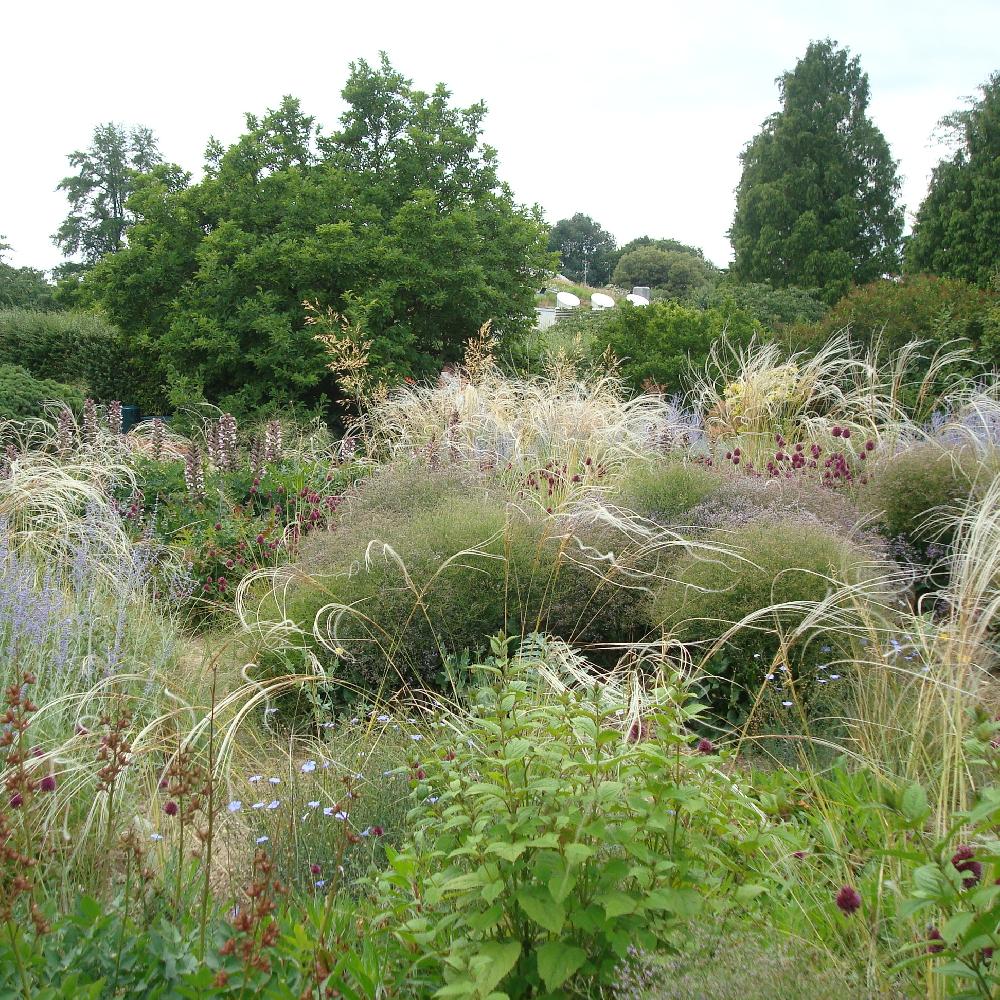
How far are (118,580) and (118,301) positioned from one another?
9.35 meters

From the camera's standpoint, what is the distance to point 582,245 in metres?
69.2

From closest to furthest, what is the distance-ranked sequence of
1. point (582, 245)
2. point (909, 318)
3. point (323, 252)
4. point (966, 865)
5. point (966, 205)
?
point (966, 865) → point (909, 318) → point (323, 252) → point (966, 205) → point (582, 245)

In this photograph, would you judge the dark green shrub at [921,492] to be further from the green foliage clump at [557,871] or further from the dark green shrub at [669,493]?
the green foliage clump at [557,871]

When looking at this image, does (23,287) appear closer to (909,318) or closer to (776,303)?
(776,303)

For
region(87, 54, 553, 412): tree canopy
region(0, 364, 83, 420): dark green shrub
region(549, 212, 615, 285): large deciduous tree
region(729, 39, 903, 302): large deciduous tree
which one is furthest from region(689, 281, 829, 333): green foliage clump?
region(549, 212, 615, 285): large deciduous tree

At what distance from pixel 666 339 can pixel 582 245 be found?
60.1 metres

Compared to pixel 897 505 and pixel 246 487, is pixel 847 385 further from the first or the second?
pixel 246 487

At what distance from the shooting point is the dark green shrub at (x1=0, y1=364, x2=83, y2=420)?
873cm

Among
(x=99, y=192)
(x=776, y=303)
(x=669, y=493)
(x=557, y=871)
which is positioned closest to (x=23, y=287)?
(x=99, y=192)

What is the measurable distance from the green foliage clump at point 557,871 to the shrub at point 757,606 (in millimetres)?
1568

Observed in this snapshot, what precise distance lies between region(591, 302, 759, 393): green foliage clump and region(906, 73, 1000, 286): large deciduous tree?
14512 mm

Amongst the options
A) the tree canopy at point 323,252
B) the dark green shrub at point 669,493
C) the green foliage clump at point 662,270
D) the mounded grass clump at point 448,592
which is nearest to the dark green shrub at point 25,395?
the tree canopy at point 323,252

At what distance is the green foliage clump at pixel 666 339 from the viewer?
11.3m

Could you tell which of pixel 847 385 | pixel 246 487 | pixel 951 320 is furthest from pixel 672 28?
pixel 951 320
